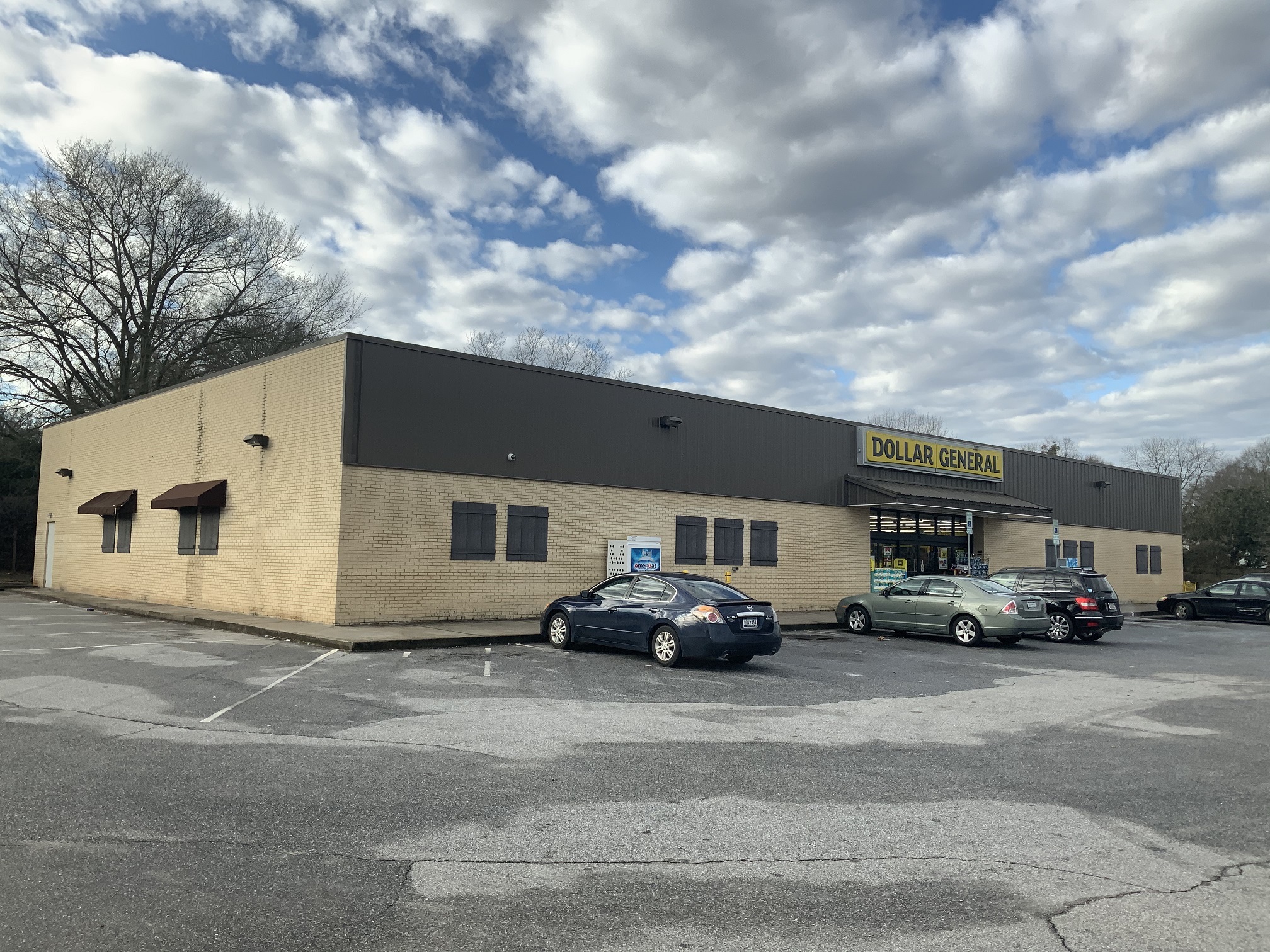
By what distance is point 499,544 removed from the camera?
67.8ft

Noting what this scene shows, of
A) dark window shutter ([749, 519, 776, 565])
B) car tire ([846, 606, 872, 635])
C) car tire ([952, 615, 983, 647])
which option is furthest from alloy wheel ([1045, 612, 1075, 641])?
dark window shutter ([749, 519, 776, 565])

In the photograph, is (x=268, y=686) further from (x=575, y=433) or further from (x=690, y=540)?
(x=690, y=540)

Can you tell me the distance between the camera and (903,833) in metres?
5.93

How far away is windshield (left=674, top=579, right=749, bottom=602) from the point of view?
14266 millimetres

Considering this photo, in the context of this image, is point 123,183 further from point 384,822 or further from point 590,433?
point 384,822

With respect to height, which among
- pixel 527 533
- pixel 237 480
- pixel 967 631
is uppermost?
pixel 237 480

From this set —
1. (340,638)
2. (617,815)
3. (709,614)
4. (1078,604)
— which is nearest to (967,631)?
(1078,604)

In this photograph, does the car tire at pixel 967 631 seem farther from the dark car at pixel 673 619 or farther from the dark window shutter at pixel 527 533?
the dark window shutter at pixel 527 533

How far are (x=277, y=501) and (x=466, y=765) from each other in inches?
574

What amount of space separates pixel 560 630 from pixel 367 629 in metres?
4.13

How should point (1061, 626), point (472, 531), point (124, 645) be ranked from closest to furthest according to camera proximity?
1. point (124, 645)
2. point (472, 531)
3. point (1061, 626)

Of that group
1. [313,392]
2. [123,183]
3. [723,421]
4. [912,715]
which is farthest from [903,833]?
[123,183]

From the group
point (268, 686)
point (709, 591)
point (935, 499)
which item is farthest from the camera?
point (935, 499)

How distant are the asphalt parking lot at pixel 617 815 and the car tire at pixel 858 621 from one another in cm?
912
